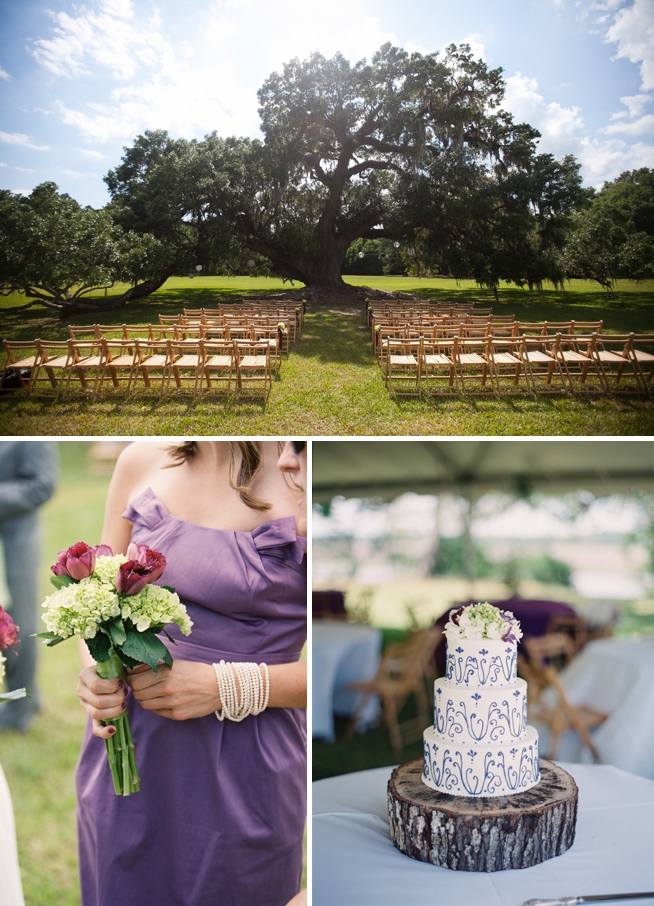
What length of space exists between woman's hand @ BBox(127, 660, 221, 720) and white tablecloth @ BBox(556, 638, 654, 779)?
2448mm

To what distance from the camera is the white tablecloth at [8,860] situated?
8.46ft

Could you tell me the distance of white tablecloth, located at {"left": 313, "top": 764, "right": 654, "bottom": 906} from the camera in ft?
7.79

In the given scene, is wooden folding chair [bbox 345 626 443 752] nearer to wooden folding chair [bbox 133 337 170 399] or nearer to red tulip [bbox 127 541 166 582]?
wooden folding chair [bbox 133 337 170 399]

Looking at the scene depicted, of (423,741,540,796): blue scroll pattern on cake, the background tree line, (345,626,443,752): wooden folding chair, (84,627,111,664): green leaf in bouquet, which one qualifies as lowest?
(345,626,443,752): wooden folding chair

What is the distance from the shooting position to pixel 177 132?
4.00 m

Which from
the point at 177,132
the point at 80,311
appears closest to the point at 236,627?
the point at 80,311

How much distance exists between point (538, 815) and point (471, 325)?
2.87m

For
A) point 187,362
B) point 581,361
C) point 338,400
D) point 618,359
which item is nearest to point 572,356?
point 581,361

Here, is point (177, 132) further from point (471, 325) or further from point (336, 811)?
point (336, 811)

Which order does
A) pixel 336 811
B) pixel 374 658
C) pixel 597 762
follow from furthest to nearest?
pixel 374 658 < pixel 597 762 < pixel 336 811

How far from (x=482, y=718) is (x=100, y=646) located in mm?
1496

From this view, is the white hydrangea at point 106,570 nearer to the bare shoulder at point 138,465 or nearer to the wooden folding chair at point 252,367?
the bare shoulder at point 138,465

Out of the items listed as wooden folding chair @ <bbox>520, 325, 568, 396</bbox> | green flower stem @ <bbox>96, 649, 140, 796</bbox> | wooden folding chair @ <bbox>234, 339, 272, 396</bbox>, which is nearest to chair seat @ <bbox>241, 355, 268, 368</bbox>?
wooden folding chair @ <bbox>234, 339, 272, 396</bbox>

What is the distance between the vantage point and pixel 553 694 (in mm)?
4211
